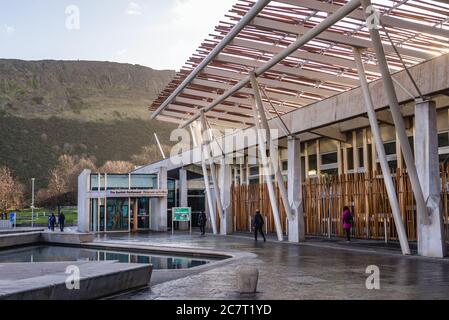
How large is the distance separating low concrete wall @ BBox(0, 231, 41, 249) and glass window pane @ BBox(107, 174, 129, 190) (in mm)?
10201

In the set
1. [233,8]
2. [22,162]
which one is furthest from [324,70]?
[22,162]

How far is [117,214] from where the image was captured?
124 ft

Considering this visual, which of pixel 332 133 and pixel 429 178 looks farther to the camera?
pixel 332 133

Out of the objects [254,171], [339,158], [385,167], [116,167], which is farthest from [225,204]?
[116,167]

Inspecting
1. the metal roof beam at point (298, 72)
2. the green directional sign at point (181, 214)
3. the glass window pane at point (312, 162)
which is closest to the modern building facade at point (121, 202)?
the green directional sign at point (181, 214)

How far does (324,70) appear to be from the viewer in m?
21.5

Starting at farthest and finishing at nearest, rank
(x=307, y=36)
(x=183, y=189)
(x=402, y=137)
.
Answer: (x=183, y=189)
(x=307, y=36)
(x=402, y=137)

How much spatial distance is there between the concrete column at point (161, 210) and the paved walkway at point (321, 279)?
72.6 ft

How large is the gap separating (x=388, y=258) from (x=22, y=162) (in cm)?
9416

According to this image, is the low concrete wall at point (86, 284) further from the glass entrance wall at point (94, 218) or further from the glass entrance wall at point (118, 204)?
the glass entrance wall at point (94, 218)

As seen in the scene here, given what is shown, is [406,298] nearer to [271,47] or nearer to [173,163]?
[271,47]

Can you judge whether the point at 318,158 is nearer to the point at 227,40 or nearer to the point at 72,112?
the point at 227,40

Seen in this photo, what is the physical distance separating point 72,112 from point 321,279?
130110 millimetres
